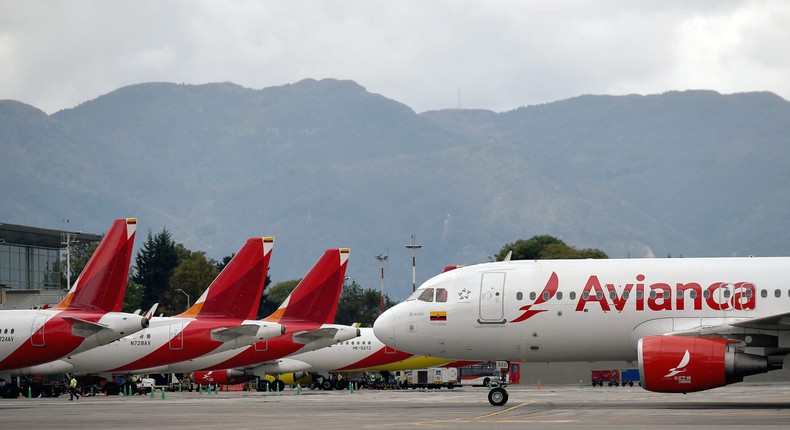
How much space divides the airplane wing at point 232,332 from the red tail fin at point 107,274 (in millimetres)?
8716

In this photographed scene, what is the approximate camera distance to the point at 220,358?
6203cm

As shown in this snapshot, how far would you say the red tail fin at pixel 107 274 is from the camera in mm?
48125

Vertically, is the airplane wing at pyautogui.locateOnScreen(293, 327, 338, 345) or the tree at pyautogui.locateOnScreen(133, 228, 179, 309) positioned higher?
the tree at pyautogui.locateOnScreen(133, 228, 179, 309)

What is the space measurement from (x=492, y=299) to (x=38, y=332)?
19.4m

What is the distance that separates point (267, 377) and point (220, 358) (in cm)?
1610

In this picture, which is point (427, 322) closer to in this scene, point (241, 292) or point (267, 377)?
point (241, 292)

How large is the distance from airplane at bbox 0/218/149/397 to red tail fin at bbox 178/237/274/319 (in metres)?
9.31

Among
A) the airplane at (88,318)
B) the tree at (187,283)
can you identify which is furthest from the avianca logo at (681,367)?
the tree at (187,283)

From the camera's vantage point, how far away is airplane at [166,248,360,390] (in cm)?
6294

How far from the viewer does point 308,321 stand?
212 feet

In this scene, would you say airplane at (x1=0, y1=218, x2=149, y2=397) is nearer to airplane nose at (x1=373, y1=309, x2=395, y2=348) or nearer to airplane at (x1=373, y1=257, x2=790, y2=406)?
airplane nose at (x1=373, y1=309, x2=395, y2=348)

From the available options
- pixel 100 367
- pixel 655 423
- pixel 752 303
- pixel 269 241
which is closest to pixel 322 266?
pixel 269 241

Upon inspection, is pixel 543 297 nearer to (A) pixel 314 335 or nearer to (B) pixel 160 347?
(B) pixel 160 347

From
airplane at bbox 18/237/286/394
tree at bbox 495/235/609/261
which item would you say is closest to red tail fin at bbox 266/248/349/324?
airplane at bbox 18/237/286/394
